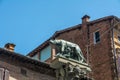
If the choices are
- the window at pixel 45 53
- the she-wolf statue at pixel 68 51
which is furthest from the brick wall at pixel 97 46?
the she-wolf statue at pixel 68 51

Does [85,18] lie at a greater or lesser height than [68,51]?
greater

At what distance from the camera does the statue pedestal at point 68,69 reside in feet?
48.7

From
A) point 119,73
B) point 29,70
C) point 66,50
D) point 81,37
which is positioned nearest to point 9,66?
point 29,70

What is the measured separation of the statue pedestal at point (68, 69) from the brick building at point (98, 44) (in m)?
13.9

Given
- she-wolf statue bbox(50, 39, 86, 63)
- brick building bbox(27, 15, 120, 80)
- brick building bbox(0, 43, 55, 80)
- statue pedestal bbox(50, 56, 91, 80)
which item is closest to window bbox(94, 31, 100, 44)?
brick building bbox(27, 15, 120, 80)

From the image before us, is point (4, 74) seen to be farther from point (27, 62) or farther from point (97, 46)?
point (97, 46)

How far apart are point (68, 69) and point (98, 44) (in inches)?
666

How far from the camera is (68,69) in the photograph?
14.9 metres

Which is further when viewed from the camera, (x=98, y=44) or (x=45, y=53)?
(x=45, y=53)

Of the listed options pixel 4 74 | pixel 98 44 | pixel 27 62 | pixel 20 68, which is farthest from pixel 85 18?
pixel 4 74

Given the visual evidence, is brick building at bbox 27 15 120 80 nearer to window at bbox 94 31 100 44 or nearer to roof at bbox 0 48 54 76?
window at bbox 94 31 100 44

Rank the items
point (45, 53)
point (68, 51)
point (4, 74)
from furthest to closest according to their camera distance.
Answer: point (45, 53), point (4, 74), point (68, 51)

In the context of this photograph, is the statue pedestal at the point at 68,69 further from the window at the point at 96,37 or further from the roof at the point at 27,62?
the window at the point at 96,37

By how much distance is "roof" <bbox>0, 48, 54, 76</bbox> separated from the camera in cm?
2005
